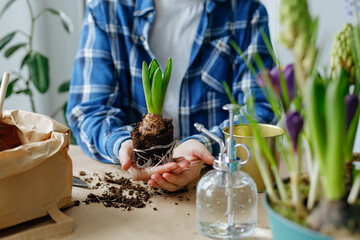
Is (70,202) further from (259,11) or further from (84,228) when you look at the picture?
(259,11)

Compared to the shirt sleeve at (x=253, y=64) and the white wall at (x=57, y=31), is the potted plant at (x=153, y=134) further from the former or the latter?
the white wall at (x=57, y=31)

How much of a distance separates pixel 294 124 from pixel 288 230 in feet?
0.43

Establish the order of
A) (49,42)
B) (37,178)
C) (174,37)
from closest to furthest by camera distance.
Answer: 1. (37,178)
2. (174,37)
3. (49,42)

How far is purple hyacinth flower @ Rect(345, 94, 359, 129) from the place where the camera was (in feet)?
1.51

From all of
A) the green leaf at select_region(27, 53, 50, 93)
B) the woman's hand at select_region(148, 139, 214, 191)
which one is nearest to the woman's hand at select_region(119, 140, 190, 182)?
the woman's hand at select_region(148, 139, 214, 191)

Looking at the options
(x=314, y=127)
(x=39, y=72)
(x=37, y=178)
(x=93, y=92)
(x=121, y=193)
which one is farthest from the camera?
(x=39, y=72)

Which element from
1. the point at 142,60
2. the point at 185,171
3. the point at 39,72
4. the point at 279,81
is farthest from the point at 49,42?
the point at 279,81

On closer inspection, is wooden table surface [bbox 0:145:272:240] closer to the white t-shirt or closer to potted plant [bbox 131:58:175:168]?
potted plant [bbox 131:58:175:168]

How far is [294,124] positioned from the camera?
1.55 feet

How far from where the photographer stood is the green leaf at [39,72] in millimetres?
1862

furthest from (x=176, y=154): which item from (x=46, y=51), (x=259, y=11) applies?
(x=46, y=51)

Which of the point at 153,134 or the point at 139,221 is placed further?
the point at 153,134

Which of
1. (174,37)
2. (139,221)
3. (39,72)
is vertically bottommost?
(139,221)

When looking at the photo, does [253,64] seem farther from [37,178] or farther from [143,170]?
[37,178]
